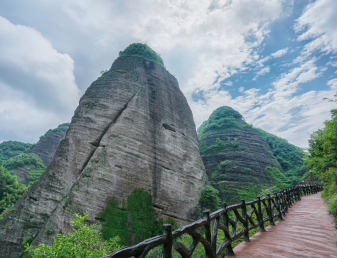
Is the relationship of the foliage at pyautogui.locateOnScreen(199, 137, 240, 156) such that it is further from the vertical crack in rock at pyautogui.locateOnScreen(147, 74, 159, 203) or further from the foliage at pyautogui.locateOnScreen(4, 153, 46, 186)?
the foliage at pyautogui.locateOnScreen(4, 153, 46, 186)

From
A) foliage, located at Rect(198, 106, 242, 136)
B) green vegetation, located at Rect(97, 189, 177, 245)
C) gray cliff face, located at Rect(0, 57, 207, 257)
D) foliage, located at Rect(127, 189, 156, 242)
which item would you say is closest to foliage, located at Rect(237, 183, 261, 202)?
gray cliff face, located at Rect(0, 57, 207, 257)

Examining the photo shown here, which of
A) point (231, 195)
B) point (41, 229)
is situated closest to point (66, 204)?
point (41, 229)

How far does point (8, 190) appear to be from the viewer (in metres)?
24.4

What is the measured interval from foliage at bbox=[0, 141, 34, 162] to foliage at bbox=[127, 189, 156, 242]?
43332 mm

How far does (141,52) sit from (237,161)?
67.3 feet

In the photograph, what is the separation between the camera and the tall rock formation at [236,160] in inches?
875

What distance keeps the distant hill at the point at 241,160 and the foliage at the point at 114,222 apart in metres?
13.6

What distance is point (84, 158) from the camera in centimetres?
1387

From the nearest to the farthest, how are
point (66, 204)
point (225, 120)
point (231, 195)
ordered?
point (66, 204)
point (231, 195)
point (225, 120)

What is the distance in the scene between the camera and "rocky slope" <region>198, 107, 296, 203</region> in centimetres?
2219

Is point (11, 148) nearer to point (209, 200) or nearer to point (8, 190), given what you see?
point (8, 190)

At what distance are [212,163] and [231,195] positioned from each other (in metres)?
6.18

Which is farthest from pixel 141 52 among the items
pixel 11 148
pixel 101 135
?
pixel 11 148

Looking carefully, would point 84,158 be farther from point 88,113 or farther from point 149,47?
point 149,47
